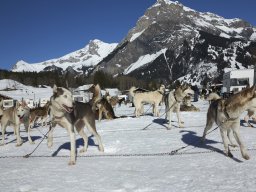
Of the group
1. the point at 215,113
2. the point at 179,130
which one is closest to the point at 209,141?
the point at 215,113

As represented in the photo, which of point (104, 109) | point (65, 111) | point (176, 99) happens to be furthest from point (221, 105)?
point (104, 109)

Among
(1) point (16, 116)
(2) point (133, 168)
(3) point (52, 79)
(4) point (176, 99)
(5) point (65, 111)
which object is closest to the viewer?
(2) point (133, 168)

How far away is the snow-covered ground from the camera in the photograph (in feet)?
17.3

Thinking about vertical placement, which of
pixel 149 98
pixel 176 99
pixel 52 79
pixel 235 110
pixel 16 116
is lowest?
pixel 16 116

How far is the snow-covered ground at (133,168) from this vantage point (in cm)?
526

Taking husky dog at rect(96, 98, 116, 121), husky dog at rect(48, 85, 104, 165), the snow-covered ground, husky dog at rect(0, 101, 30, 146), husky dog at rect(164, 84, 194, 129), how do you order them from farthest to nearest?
1. husky dog at rect(96, 98, 116, 121)
2. husky dog at rect(164, 84, 194, 129)
3. husky dog at rect(0, 101, 30, 146)
4. husky dog at rect(48, 85, 104, 165)
5. the snow-covered ground

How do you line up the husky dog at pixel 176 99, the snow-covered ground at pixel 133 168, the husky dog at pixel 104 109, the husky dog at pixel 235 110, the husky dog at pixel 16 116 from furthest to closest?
the husky dog at pixel 104 109, the husky dog at pixel 176 99, the husky dog at pixel 16 116, the husky dog at pixel 235 110, the snow-covered ground at pixel 133 168

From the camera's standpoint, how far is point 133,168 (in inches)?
259

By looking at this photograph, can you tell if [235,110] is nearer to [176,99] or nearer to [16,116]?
[176,99]

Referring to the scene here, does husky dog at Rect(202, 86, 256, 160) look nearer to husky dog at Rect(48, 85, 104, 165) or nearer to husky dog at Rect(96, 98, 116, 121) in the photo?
husky dog at Rect(48, 85, 104, 165)

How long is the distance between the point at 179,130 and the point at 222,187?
704 centimetres

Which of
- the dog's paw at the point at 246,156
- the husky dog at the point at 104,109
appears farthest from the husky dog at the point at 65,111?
the husky dog at the point at 104,109

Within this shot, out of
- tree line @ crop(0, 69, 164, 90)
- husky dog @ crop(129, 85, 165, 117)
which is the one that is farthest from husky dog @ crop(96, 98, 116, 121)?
tree line @ crop(0, 69, 164, 90)

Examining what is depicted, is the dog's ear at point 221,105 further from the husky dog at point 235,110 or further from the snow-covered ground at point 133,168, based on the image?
the snow-covered ground at point 133,168
